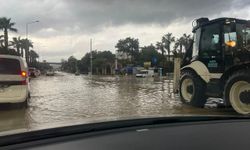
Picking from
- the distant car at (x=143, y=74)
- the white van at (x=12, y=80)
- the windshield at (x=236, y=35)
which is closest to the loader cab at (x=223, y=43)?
the windshield at (x=236, y=35)

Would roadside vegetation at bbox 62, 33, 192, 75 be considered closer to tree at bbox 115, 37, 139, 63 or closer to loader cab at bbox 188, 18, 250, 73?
tree at bbox 115, 37, 139, 63

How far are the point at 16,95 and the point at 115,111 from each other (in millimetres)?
3263

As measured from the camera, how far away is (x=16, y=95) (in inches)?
481

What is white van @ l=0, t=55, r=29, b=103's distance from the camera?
1201 cm

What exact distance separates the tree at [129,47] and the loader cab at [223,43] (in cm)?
12408

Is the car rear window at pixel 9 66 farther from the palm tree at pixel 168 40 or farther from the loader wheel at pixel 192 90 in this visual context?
the palm tree at pixel 168 40

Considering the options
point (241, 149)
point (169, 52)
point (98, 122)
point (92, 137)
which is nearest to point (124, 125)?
point (98, 122)

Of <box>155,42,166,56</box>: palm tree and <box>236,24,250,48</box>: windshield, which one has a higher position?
<box>155,42,166,56</box>: palm tree

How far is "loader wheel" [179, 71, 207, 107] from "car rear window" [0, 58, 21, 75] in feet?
19.3

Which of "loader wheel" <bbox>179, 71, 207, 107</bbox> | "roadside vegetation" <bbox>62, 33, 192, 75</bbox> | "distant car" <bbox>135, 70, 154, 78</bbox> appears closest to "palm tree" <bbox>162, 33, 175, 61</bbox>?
"roadside vegetation" <bbox>62, 33, 192, 75</bbox>

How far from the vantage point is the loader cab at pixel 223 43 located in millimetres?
11609

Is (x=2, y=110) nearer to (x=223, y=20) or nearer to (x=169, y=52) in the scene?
(x=223, y=20)

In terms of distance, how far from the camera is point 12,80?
1218 cm

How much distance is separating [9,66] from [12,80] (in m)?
0.49
